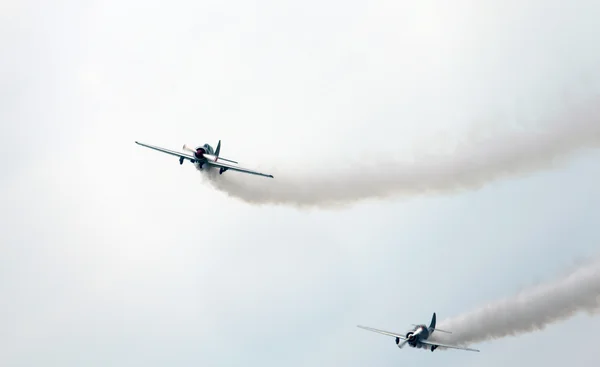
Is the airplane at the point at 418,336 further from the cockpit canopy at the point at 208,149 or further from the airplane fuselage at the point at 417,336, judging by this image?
the cockpit canopy at the point at 208,149

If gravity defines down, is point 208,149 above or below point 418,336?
above

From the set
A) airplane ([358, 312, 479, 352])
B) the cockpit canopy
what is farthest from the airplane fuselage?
the cockpit canopy

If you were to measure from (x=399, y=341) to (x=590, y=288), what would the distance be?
24152mm

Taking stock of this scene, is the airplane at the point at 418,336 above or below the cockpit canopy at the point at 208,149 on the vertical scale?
below

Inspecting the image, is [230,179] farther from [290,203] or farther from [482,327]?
[482,327]

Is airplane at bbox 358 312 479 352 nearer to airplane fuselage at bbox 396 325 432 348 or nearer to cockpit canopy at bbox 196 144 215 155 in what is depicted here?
airplane fuselage at bbox 396 325 432 348

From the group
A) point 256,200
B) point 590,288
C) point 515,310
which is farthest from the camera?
point 256,200

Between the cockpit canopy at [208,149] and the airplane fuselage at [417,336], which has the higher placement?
the cockpit canopy at [208,149]

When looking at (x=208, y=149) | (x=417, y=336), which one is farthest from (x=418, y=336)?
(x=208, y=149)

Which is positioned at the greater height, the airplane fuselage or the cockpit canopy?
the cockpit canopy

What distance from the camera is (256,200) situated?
96375 mm

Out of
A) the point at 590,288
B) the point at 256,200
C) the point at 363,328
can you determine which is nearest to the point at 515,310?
the point at 590,288

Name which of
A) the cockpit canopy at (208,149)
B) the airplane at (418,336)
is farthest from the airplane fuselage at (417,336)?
the cockpit canopy at (208,149)

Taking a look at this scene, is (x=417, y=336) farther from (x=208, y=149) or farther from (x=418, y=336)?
(x=208, y=149)
